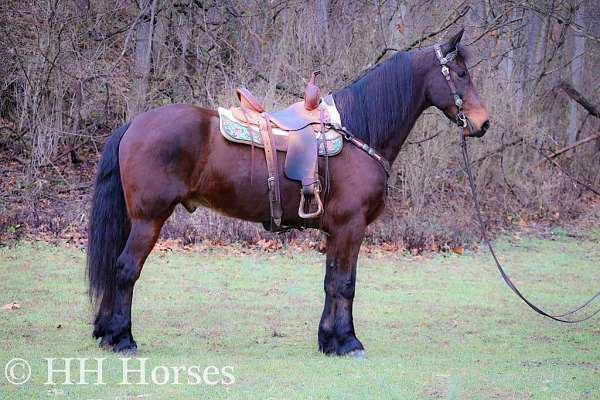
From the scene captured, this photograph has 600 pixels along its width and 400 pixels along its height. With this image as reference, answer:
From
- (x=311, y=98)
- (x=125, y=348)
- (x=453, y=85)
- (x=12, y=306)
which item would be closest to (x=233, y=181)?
(x=311, y=98)

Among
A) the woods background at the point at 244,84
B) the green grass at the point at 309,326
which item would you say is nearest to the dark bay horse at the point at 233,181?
the green grass at the point at 309,326

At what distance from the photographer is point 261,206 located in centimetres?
583

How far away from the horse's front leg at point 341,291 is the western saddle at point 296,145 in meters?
0.27

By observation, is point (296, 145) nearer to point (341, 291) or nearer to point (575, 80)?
point (341, 291)

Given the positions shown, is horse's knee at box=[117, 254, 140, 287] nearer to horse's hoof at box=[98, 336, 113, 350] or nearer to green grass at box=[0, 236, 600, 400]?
horse's hoof at box=[98, 336, 113, 350]

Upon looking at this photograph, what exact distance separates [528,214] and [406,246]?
161 inches

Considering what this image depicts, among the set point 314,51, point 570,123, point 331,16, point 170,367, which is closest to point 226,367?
point 170,367

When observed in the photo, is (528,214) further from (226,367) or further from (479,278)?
(226,367)

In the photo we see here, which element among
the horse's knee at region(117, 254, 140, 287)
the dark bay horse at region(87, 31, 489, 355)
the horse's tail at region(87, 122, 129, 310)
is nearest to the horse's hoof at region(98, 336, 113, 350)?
the dark bay horse at region(87, 31, 489, 355)

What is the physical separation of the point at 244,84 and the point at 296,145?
7604 mm

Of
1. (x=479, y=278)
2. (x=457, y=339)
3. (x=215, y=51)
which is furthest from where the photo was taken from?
(x=215, y=51)

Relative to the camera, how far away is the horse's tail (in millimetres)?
5719

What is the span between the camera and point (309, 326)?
7000 millimetres

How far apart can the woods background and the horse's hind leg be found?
19.4ft
